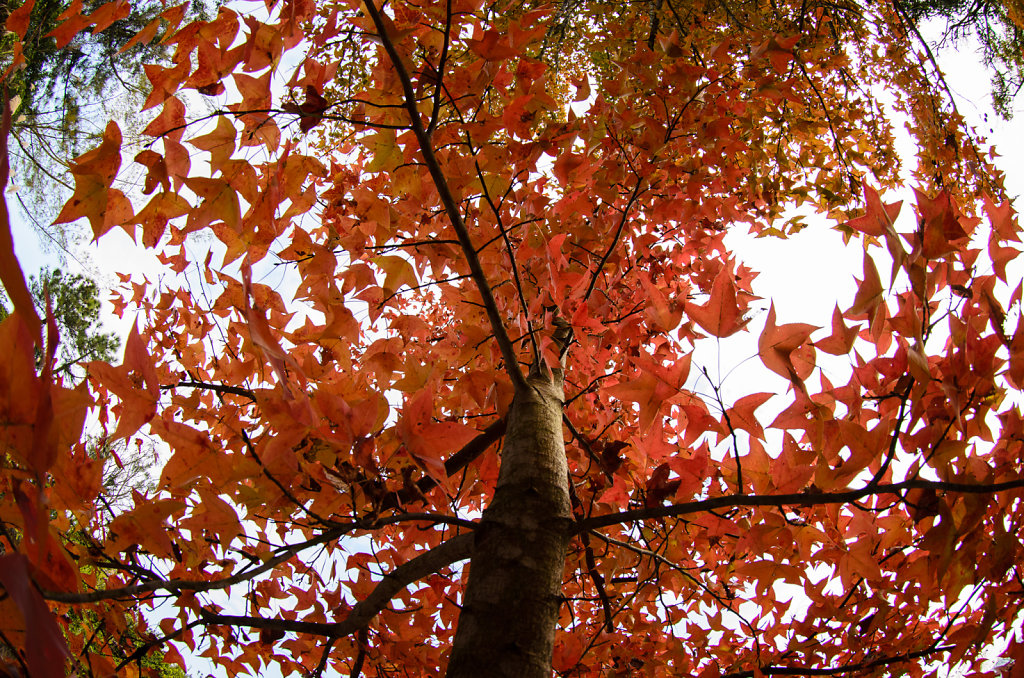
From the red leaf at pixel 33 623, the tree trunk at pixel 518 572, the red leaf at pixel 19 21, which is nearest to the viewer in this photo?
the red leaf at pixel 33 623

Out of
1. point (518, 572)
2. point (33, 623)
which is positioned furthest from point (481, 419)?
point (33, 623)

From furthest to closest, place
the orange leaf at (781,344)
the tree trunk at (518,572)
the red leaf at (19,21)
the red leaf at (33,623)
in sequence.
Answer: the red leaf at (19,21) → the orange leaf at (781,344) → the tree trunk at (518,572) → the red leaf at (33,623)

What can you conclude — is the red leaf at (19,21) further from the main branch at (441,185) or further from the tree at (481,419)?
the main branch at (441,185)

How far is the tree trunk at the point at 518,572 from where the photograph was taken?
34.2 inches

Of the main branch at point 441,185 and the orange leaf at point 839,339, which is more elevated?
the main branch at point 441,185

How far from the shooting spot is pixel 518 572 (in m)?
0.96

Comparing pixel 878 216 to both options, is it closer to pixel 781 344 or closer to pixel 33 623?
pixel 781 344

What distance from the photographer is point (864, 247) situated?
236 cm

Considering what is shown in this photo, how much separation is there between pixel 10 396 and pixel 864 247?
9.05 feet

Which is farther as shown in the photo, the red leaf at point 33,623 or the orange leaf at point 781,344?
the orange leaf at point 781,344

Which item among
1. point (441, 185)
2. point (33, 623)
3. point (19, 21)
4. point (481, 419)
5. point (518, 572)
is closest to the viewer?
point (33, 623)

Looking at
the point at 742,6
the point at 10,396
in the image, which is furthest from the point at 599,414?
the point at 742,6

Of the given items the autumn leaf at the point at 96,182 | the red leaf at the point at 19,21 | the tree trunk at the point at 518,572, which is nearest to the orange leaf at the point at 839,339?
the tree trunk at the point at 518,572

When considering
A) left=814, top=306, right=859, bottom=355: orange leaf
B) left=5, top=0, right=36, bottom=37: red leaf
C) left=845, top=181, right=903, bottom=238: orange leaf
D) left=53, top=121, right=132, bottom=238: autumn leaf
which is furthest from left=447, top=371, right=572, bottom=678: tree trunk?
left=5, top=0, right=36, bottom=37: red leaf
